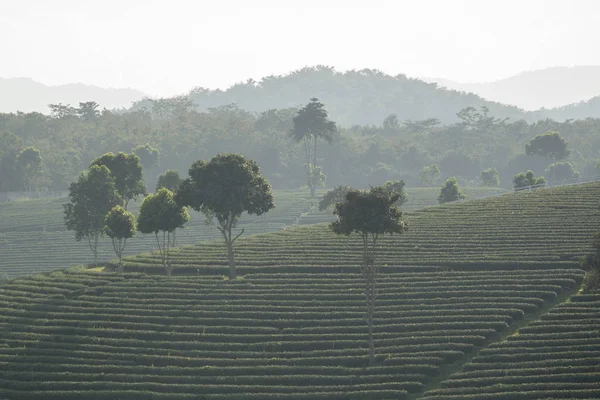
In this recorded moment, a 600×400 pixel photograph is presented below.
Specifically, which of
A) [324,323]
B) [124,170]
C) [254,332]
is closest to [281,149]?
[124,170]

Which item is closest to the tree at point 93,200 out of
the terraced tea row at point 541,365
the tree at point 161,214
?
the tree at point 161,214

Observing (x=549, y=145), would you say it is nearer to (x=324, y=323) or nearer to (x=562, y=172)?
(x=562, y=172)

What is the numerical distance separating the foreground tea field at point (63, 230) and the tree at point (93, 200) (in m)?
16.0

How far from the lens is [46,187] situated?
456ft

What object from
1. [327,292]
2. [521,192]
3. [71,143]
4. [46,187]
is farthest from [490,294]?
[71,143]

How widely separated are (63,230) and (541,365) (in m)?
70.7

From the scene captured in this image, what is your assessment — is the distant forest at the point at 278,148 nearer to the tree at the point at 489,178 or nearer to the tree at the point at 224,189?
the tree at the point at 489,178

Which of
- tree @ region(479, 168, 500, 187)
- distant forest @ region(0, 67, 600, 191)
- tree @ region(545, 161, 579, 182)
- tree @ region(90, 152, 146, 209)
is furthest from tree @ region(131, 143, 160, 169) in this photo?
tree @ region(90, 152, 146, 209)

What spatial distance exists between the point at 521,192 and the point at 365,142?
99160 mm

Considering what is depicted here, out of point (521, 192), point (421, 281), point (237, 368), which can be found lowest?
point (237, 368)

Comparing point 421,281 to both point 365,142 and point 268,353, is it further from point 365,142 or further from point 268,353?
point 365,142

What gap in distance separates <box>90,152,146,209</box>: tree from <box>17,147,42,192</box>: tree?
2458 inches

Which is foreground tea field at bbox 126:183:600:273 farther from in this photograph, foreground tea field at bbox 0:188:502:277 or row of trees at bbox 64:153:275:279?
foreground tea field at bbox 0:188:502:277

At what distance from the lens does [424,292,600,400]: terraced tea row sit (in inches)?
1420
